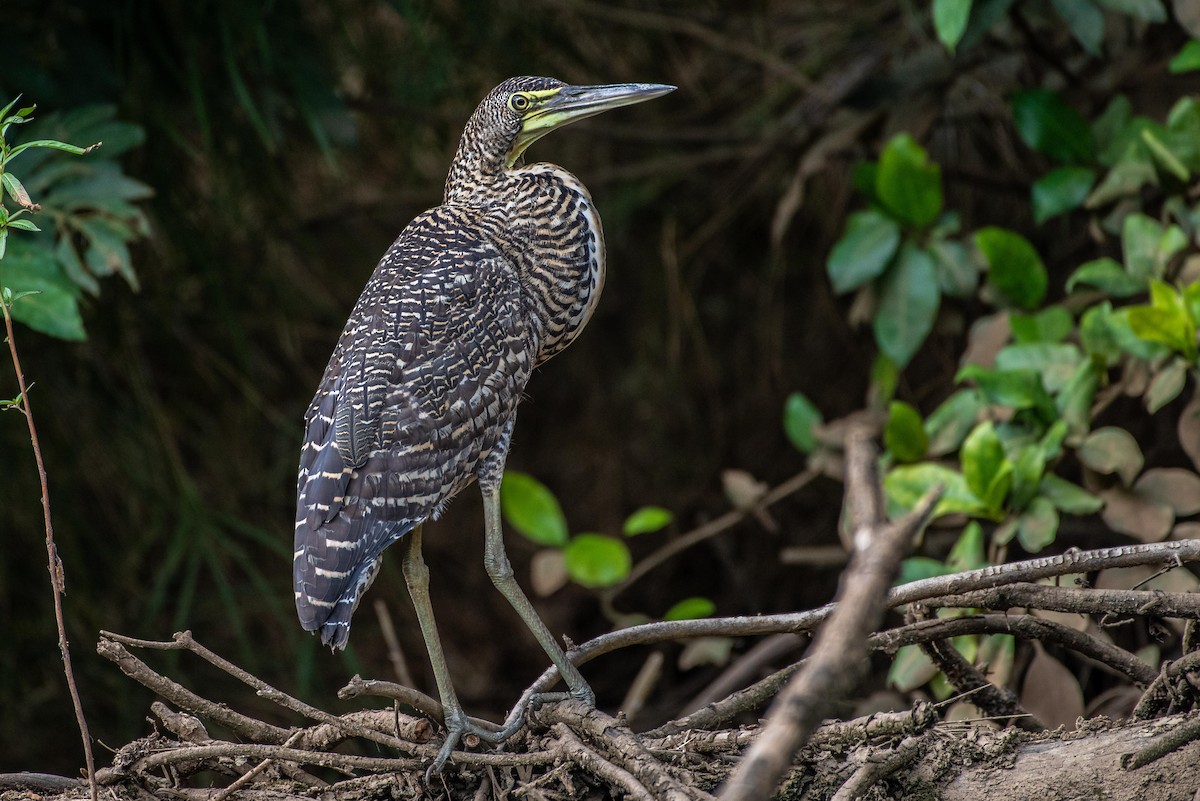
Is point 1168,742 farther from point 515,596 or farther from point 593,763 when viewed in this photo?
point 515,596

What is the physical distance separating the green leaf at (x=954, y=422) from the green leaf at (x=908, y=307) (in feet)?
0.83

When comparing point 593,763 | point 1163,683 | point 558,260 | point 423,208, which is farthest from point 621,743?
point 423,208

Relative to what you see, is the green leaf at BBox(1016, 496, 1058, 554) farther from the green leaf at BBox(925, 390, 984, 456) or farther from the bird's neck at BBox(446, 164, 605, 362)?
the bird's neck at BBox(446, 164, 605, 362)

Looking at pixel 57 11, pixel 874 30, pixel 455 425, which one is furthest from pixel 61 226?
pixel 874 30

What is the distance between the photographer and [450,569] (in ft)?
17.5

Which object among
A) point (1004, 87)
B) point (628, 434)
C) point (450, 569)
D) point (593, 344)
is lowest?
point (450, 569)

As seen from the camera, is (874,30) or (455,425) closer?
(455,425)

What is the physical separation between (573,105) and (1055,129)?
1.23 metres

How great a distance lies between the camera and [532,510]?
3.18 meters

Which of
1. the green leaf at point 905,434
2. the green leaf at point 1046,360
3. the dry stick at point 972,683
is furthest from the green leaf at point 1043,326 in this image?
the dry stick at point 972,683

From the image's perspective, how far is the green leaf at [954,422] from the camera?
2830 mm

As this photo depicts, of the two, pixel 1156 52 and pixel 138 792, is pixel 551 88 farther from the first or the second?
pixel 1156 52

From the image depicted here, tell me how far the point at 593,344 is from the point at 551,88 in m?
2.70

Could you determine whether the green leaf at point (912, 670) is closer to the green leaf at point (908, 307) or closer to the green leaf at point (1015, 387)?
the green leaf at point (1015, 387)
